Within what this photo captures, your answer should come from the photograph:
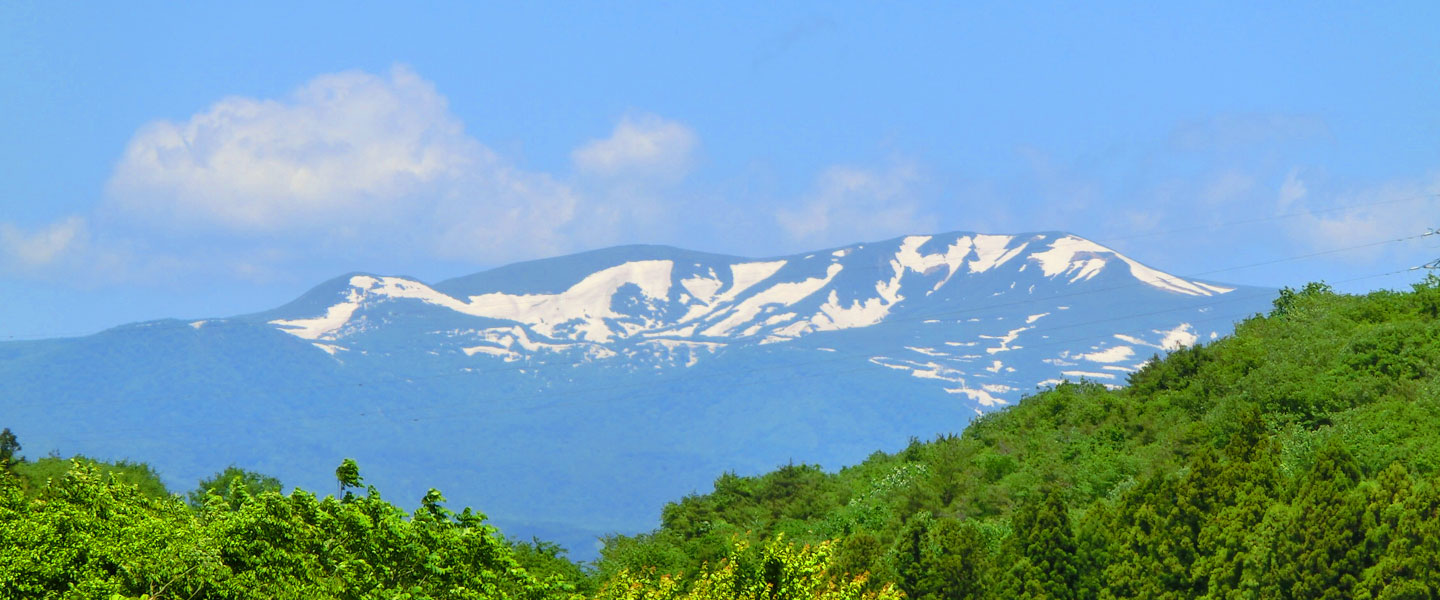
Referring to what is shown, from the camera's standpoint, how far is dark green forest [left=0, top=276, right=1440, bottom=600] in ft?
106

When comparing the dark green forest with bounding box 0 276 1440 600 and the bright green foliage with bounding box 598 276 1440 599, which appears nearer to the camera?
the dark green forest with bounding box 0 276 1440 600

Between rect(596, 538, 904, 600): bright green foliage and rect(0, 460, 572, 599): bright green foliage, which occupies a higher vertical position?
rect(0, 460, 572, 599): bright green foliage

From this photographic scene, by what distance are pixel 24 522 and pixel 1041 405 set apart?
103 m

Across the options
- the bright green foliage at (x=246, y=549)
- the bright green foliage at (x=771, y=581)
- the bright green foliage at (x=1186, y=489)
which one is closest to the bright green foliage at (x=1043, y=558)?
the bright green foliage at (x=1186, y=489)

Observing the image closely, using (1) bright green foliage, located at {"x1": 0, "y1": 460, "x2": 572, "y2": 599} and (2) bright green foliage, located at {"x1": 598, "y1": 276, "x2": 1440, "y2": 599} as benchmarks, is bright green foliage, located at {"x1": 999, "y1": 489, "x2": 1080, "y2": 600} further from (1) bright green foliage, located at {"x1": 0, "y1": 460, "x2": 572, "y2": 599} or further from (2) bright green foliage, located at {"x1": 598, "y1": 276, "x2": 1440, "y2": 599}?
(1) bright green foliage, located at {"x1": 0, "y1": 460, "x2": 572, "y2": 599}

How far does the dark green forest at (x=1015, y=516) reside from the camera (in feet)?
106

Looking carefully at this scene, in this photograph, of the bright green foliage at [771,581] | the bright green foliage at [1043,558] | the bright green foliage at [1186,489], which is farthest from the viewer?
the bright green foliage at [1043,558]

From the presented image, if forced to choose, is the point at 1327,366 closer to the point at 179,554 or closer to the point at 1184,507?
the point at 1184,507

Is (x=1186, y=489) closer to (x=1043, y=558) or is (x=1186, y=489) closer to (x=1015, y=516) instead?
(x=1043, y=558)

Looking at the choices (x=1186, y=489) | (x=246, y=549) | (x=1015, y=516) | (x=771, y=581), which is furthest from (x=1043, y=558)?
(x=246, y=549)

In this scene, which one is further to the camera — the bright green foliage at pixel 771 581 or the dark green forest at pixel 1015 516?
the bright green foliage at pixel 771 581

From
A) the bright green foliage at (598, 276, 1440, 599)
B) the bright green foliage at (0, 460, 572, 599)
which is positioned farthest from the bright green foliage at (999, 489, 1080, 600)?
the bright green foliage at (0, 460, 572, 599)

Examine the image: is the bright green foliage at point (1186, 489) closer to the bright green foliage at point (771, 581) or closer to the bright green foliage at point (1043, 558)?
the bright green foliage at point (1043, 558)

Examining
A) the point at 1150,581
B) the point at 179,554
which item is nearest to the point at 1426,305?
the point at 1150,581
